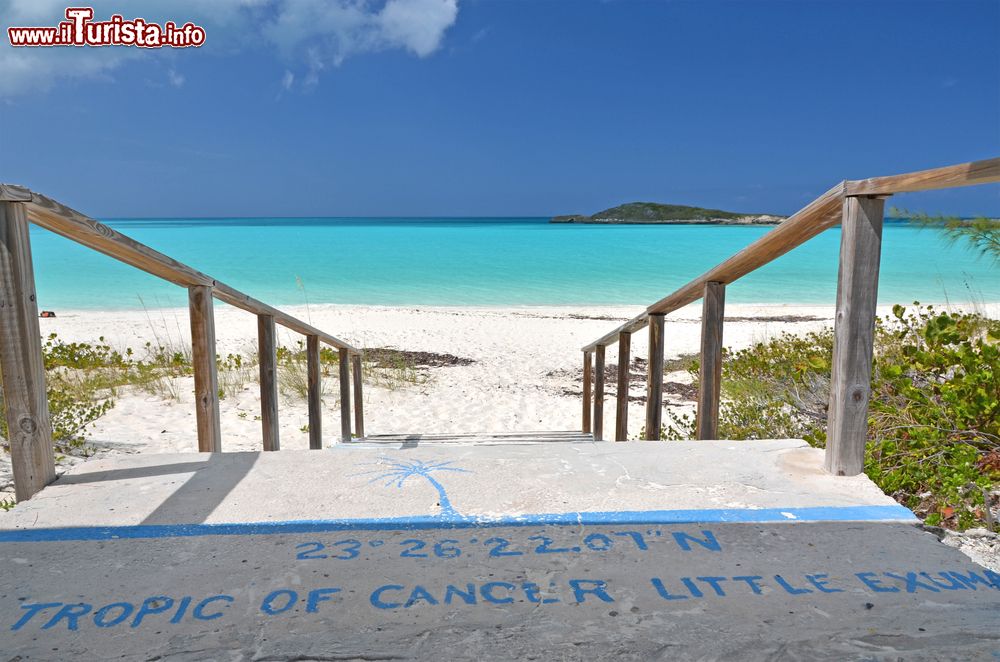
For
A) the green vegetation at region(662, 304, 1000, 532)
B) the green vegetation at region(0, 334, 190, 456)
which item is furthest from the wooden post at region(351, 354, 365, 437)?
the green vegetation at region(662, 304, 1000, 532)

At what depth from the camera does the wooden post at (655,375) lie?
3.69m

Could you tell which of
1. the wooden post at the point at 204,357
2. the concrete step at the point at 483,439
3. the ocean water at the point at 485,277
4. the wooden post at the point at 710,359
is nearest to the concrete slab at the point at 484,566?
the wooden post at the point at 204,357

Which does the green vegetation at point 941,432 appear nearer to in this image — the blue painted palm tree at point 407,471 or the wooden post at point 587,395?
the blue painted palm tree at point 407,471

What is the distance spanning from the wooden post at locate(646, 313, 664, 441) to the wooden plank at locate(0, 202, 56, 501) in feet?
8.95

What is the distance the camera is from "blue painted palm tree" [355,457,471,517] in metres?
2.33

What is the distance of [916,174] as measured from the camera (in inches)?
74.5

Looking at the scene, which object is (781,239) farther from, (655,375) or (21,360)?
(21,360)

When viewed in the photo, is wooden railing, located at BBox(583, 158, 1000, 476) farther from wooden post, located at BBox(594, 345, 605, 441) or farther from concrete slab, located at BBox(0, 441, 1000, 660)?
wooden post, located at BBox(594, 345, 605, 441)

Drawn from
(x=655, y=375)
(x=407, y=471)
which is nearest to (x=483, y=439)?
(x=655, y=375)

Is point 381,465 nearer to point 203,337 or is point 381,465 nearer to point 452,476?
point 452,476

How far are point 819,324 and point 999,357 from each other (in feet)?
37.6

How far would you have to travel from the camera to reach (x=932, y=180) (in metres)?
1.85

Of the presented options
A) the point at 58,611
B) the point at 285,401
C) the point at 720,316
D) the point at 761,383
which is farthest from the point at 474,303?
the point at 58,611

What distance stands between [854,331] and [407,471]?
1588 mm
